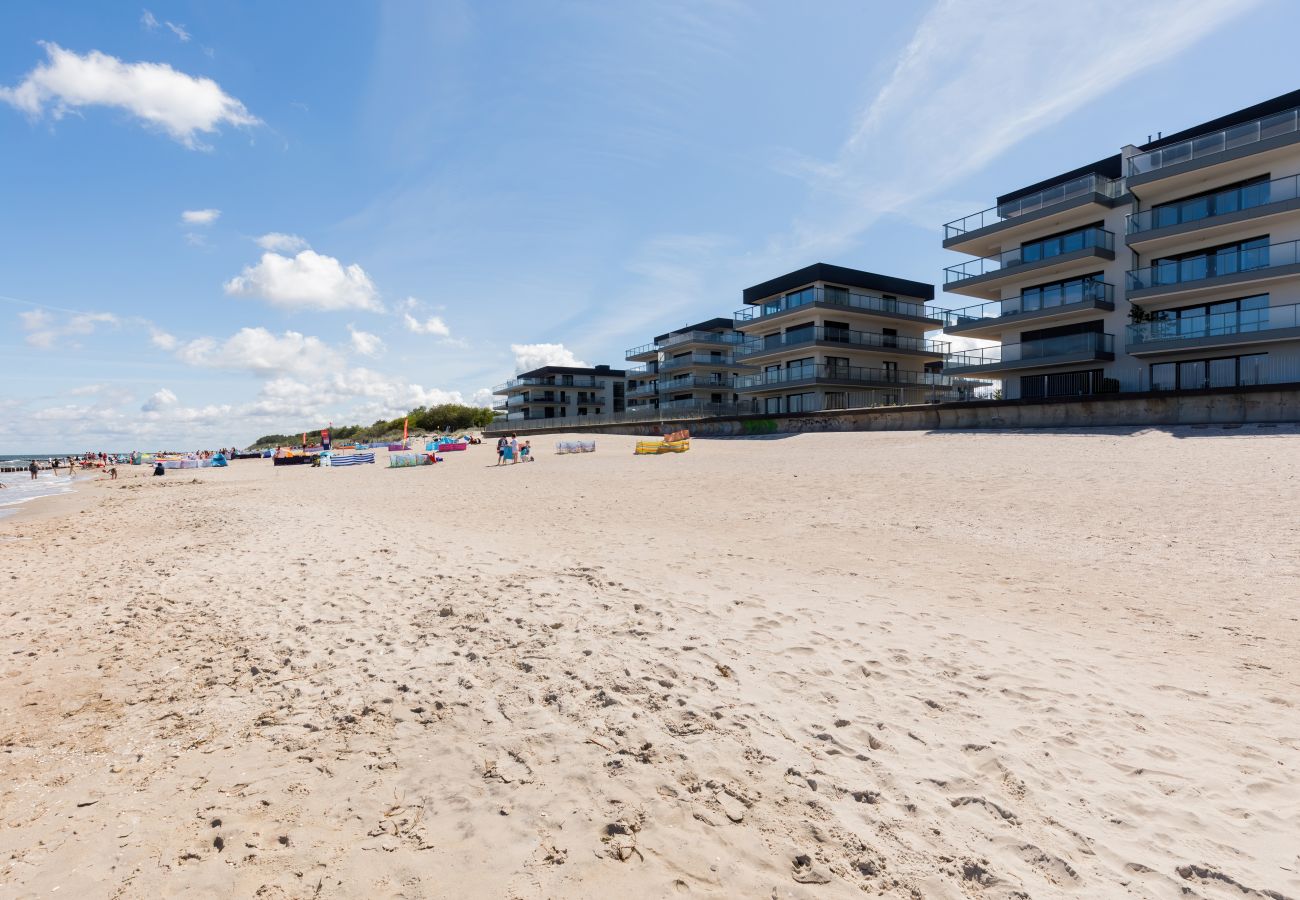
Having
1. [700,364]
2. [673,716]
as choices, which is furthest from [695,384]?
[673,716]

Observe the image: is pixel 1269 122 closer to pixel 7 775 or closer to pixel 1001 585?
Result: pixel 1001 585

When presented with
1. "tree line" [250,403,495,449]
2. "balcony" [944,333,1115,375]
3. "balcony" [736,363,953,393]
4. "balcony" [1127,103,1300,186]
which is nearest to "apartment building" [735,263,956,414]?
"balcony" [736,363,953,393]

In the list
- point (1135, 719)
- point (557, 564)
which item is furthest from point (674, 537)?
point (1135, 719)

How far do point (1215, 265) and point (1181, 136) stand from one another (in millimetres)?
9691

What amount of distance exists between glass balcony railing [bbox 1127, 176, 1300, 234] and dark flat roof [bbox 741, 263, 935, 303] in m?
19.7

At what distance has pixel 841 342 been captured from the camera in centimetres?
4656

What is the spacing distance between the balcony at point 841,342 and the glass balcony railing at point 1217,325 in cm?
1995

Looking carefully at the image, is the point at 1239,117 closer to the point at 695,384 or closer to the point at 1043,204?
the point at 1043,204

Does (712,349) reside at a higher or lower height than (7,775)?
higher

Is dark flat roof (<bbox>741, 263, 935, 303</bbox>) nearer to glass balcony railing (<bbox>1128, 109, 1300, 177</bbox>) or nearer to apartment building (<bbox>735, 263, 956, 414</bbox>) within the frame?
apartment building (<bbox>735, 263, 956, 414</bbox>)

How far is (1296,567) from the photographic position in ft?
26.0

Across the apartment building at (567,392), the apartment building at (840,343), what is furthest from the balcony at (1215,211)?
the apartment building at (567,392)

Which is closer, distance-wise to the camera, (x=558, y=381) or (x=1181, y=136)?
(x=1181, y=136)

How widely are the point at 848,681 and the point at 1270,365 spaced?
32917mm
